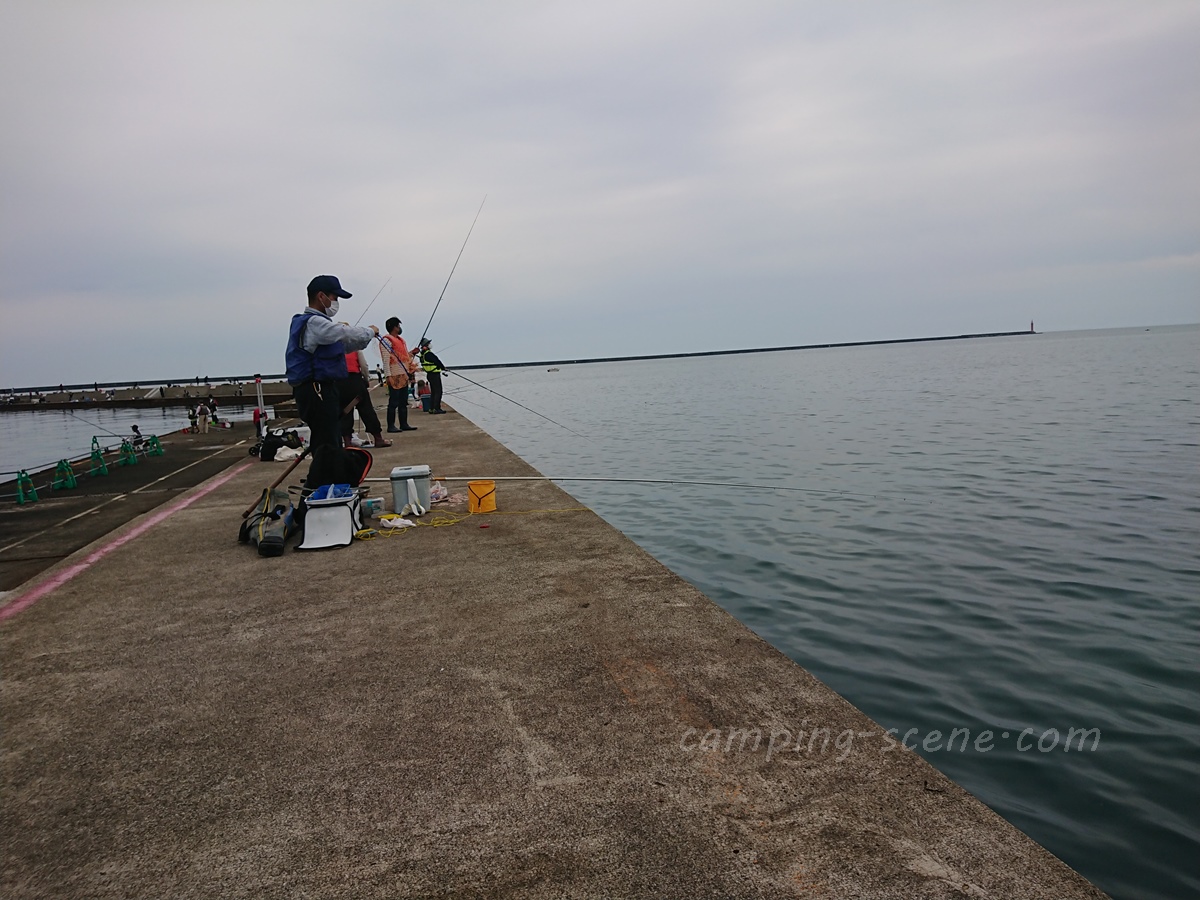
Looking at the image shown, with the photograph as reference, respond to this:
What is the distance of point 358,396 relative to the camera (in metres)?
9.49

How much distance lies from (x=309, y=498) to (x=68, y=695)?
270 centimetres

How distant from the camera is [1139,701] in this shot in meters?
4.43

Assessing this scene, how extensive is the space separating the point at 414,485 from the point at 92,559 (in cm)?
253

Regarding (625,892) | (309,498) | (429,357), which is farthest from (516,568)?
(429,357)

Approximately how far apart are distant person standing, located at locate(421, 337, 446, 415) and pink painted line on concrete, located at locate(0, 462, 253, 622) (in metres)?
4.89

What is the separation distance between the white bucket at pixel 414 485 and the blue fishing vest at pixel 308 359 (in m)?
1.13

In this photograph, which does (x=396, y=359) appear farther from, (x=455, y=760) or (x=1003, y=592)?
(x=455, y=760)

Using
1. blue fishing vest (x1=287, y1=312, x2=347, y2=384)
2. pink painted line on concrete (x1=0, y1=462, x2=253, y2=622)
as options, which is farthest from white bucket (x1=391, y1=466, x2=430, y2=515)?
pink painted line on concrete (x1=0, y1=462, x2=253, y2=622)

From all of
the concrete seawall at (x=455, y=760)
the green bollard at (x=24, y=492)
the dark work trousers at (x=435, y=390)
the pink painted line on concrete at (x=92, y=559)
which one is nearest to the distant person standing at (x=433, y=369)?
the dark work trousers at (x=435, y=390)

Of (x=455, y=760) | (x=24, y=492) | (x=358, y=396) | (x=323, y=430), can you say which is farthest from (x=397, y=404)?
(x=455, y=760)

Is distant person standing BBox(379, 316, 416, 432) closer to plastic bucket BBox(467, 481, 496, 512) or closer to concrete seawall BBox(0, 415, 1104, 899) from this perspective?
plastic bucket BBox(467, 481, 496, 512)

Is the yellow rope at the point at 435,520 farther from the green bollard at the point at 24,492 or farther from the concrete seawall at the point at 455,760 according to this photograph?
the green bollard at the point at 24,492

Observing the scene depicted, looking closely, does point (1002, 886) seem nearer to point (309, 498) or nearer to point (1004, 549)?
point (309, 498)

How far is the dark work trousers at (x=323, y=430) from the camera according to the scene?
6156mm
